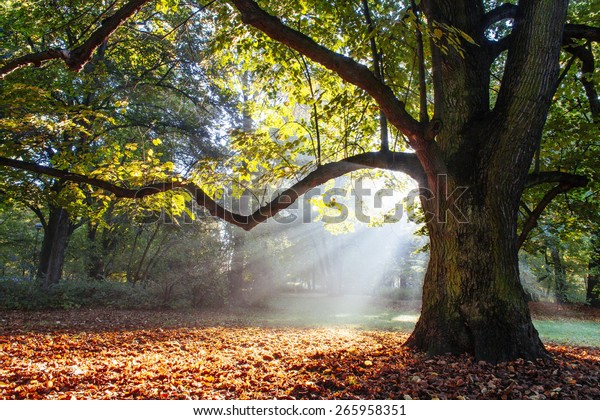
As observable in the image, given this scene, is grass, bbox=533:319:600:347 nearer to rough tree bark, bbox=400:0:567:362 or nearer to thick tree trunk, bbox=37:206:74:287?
rough tree bark, bbox=400:0:567:362

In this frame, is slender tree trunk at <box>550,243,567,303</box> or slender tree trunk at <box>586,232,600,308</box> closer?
slender tree trunk at <box>586,232,600,308</box>

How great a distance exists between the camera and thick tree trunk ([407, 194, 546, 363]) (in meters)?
4.34

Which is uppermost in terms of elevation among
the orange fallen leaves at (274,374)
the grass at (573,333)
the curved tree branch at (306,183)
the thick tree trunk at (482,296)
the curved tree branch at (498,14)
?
the curved tree branch at (498,14)

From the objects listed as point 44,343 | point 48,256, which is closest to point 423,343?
point 44,343

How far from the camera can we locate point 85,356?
492 cm

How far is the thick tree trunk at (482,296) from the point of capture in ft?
14.2

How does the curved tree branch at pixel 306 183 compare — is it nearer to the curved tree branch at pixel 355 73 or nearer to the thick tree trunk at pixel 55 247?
the curved tree branch at pixel 355 73

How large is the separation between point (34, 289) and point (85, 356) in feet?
33.3

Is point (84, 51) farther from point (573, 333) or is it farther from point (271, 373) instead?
point (573, 333)

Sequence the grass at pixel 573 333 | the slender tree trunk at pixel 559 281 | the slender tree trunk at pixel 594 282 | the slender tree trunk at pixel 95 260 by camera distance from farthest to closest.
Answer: the slender tree trunk at pixel 559 281, the slender tree trunk at pixel 95 260, the slender tree trunk at pixel 594 282, the grass at pixel 573 333

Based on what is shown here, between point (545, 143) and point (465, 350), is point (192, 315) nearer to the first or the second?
point (465, 350)

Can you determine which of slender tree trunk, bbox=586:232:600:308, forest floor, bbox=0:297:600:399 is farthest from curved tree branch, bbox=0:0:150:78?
slender tree trunk, bbox=586:232:600:308

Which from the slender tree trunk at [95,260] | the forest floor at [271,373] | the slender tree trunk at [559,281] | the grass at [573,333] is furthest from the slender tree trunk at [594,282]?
the slender tree trunk at [95,260]

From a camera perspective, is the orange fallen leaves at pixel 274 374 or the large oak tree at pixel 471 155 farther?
the large oak tree at pixel 471 155
